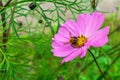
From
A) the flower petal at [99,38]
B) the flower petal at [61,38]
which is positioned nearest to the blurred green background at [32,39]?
the flower petal at [61,38]

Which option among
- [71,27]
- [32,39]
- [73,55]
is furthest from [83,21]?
[32,39]

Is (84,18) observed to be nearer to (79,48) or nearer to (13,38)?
(79,48)

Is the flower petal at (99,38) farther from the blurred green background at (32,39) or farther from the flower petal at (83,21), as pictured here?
the blurred green background at (32,39)

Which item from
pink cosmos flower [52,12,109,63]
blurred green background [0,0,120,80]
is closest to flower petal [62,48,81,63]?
pink cosmos flower [52,12,109,63]

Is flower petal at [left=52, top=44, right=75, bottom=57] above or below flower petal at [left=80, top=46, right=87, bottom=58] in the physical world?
below

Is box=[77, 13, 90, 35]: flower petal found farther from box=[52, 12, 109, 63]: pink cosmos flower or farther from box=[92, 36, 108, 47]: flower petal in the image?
box=[92, 36, 108, 47]: flower petal

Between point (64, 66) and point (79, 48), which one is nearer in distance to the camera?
point (79, 48)

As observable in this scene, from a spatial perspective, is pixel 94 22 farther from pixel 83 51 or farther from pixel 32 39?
pixel 32 39

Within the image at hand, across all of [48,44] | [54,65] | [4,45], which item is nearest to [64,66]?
[48,44]
